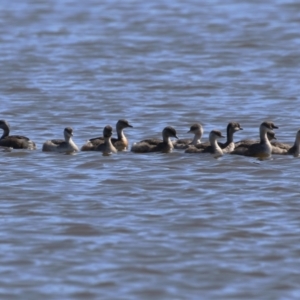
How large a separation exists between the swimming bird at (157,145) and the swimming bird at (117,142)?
40 centimetres

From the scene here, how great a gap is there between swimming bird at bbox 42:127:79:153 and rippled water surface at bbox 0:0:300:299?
0.60 feet

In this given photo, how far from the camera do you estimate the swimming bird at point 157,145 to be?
15336mm

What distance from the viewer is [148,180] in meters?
13.6

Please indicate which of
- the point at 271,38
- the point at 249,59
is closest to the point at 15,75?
the point at 249,59

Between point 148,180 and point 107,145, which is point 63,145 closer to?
point 107,145

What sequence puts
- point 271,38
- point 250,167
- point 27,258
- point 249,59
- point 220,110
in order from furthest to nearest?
point 271,38 < point 249,59 < point 220,110 < point 250,167 < point 27,258

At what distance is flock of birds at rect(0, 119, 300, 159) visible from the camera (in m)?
15.1

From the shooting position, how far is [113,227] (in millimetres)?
11406

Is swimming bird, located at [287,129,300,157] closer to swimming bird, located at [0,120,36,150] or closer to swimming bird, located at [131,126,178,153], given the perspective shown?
swimming bird, located at [131,126,178,153]

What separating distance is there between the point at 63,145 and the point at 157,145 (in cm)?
127

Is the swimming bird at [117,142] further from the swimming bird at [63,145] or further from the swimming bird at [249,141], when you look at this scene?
the swimming bird at [249,141]

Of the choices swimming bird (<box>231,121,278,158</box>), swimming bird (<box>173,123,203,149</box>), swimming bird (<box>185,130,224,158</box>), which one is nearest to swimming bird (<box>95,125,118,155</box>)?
swimming bird (<box>173,123,203,149</box>)

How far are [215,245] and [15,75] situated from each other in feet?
42.2

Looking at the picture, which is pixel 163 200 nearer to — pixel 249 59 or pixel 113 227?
pixel 113 227
